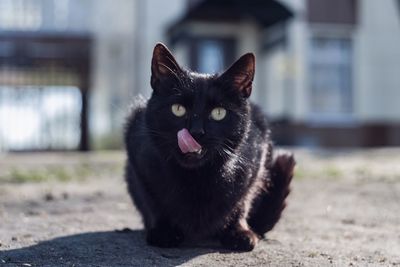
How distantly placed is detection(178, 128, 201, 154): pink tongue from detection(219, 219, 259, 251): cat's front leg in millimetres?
463

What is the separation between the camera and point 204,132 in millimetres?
2334

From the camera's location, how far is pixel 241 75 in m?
2.56

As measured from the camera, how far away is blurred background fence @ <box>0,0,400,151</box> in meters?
10.7

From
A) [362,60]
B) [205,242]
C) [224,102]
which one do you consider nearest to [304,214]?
[205,242]

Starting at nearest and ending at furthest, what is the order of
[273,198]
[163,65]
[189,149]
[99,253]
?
[189,149] → [99,253] → [163,65] → [273,198]

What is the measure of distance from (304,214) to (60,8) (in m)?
8.34

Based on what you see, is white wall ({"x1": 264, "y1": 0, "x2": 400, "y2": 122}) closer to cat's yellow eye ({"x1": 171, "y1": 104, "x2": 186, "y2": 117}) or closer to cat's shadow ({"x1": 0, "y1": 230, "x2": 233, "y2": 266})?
cat's shadow ({"x1": 0, "y1": 230, "x2": 233, "y2": 266})

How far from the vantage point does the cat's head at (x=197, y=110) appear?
7.74ft

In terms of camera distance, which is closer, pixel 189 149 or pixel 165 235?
pixel 189 149

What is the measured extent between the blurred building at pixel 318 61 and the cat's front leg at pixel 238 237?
912 cm

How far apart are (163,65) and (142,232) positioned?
855 mm

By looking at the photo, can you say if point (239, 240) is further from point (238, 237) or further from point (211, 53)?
point (211, 53)

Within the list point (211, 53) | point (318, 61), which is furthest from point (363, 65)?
point (211, 53)

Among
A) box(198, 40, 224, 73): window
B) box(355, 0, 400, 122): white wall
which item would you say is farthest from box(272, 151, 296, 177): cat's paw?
box(355, 0, 400, 122): white wall
